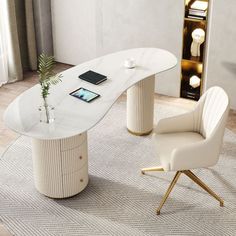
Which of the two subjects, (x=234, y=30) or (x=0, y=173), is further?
(x=234, y=30)

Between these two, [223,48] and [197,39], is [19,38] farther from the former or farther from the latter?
[223,48]

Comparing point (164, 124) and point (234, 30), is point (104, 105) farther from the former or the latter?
point (234, 30)

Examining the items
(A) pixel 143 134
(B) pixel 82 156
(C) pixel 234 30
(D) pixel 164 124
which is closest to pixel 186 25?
(C) pixel 234 30

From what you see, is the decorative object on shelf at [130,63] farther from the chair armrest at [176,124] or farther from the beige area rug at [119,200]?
the beige area rug at [119,200]

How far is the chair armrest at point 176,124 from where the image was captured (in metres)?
4.19

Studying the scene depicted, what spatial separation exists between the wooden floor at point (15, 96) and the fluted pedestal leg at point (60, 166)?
0.86 meters

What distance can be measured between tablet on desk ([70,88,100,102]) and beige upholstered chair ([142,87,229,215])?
55 cm

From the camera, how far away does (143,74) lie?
4434mm

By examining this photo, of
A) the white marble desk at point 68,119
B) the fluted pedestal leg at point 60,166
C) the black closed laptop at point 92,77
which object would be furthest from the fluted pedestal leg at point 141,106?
the fluted pedestal leg at point 60,166

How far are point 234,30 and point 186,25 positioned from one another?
0.54 metres

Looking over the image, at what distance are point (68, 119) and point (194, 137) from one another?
1.01m

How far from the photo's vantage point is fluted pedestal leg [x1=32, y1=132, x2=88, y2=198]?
3.91m

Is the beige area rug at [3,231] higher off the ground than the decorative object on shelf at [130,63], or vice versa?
the decorative object on shelf at [130,63]

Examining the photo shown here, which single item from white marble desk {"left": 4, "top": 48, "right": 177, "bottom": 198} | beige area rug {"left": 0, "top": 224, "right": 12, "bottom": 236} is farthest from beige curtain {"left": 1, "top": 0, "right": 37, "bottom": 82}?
beige area rug {"left": 0, "top": 224, "right": 12, "bottom": 236}
